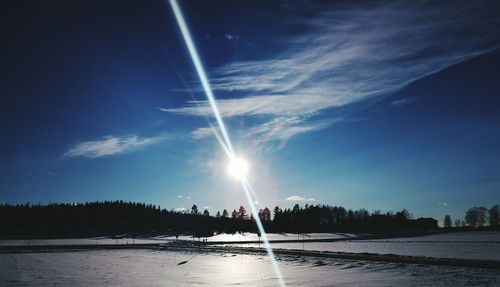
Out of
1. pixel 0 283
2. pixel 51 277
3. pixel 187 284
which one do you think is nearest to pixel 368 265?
pixel 187 284

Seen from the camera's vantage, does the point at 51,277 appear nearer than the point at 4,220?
Yes

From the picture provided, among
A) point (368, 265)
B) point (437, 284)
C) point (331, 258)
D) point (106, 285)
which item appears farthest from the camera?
point (331, 258)

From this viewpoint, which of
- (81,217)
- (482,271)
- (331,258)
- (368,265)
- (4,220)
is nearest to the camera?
(482,271)

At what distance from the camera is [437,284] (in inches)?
751

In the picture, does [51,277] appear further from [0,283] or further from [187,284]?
[187,284]

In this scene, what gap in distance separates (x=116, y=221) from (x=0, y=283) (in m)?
181

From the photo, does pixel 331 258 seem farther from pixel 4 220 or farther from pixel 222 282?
pixel 4 220

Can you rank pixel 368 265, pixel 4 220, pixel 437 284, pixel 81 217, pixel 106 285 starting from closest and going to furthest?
pixel 437 284
pixel 106 285
pixel 368 265
pixel 4 220
pixel 81 217

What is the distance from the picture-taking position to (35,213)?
627 feet

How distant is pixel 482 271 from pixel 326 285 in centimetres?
1001

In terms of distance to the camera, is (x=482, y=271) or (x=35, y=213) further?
(x=35, y=213)

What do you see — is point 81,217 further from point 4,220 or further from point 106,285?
point 106,285

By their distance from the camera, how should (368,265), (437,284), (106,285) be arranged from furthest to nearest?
(368,265)
(106,285)
(437,284)

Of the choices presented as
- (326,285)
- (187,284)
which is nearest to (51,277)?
(187,284)
